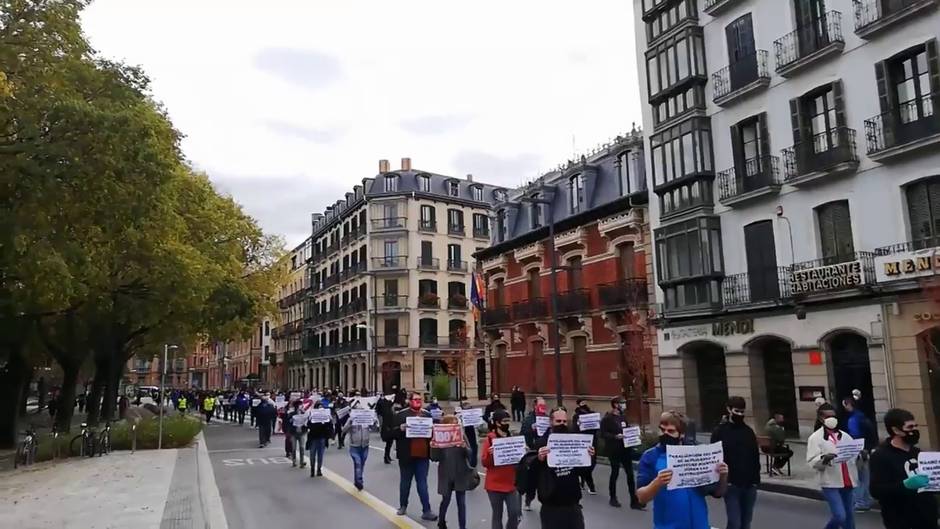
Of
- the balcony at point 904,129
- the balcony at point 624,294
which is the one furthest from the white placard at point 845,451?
the balcony at point 624,294

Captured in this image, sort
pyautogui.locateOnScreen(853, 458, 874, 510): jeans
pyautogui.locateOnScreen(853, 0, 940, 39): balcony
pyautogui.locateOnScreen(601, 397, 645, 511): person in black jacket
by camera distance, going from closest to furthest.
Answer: pyautogui.locateOnScreen(853, 458, 874, 510): jeans < pyautogui.locateOnScreen(601, 397, 645, 511): person in black jacket < pyautogui.locateOnScreen(853, 0, 940, 39): balcony

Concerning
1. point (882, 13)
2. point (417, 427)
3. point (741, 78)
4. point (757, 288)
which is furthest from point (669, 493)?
point (741, 78)

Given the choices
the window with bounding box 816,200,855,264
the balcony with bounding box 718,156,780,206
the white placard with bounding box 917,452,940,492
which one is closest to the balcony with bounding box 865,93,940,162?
the window with bounding box 816,200,855,264

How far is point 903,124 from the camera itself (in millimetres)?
17531

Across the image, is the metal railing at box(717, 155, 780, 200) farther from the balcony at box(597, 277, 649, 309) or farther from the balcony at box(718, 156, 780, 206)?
the balcony at box(597, 277, 649, 309)

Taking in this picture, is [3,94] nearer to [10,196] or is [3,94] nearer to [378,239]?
[10,196]

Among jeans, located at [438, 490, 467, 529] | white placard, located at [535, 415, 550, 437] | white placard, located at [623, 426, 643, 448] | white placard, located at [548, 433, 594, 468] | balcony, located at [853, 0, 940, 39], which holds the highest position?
balcony, located at [853, 0, 940, 39]

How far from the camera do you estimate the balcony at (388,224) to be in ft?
190

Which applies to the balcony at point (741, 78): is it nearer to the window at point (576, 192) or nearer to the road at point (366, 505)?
the window at point (576, 192)

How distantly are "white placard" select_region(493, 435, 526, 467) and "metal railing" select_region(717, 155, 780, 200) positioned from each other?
16.0 meters

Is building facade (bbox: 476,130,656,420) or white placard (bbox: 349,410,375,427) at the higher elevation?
building facade (bbox: 476,130,656,420)

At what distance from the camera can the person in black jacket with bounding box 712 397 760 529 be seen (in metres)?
7.77

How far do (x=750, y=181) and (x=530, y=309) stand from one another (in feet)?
45.2

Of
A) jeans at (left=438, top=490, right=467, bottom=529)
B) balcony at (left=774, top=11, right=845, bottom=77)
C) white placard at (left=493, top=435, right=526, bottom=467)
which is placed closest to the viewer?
white placard at (left=493, top=435, right=526, bottom=467)
